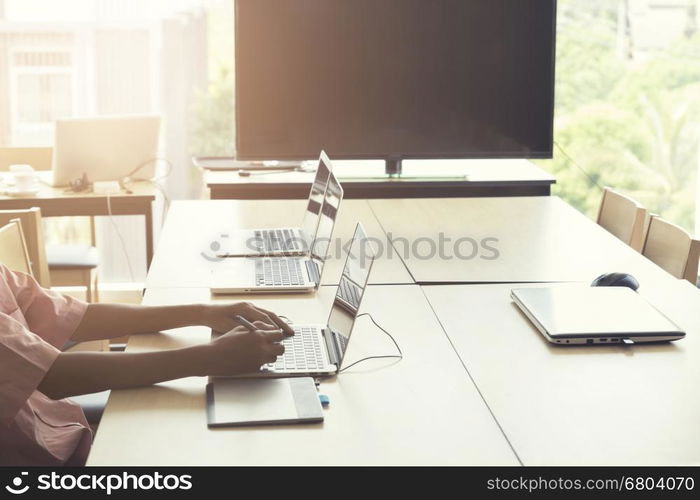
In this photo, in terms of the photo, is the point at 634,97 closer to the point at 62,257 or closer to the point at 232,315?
the point at 62,257

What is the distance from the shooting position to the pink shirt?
1.53m

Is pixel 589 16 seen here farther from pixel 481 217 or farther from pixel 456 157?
pixel 481 217

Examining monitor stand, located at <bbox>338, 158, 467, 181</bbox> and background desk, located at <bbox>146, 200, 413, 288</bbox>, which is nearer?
background desk, located at <bbox>146, 200, 413, 288</bbox>

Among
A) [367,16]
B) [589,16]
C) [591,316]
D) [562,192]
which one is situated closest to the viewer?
[591,316]

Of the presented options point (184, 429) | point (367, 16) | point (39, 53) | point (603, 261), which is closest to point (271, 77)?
point (367, 16)

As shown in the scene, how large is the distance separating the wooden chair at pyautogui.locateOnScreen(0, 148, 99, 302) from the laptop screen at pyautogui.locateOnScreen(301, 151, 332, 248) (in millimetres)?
1354

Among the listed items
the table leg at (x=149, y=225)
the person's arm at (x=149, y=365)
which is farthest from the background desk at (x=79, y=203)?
the person's arm at (x=149, y=365)

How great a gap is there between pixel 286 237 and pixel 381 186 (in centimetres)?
109

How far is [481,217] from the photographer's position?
3.14 metres

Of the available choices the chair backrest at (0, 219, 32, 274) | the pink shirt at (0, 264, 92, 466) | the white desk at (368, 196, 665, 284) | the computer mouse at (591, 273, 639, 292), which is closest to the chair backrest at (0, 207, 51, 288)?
the chair backrest at (0, 219, 32, 274)

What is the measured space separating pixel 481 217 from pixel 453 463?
1.88m

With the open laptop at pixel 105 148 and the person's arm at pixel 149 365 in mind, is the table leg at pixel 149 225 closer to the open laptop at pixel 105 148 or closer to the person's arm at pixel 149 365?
the open laptop at pixel 105 148

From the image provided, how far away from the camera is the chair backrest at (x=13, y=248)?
2377 millimetres

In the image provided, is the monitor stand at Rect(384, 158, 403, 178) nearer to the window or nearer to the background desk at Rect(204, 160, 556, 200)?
the background desk at Rect(204, 160, 556, 200)
